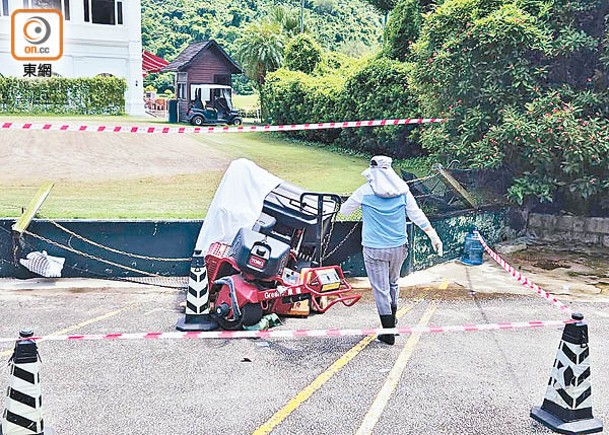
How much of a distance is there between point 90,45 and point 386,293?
6.15 meters

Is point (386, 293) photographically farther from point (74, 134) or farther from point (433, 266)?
point (74, 134)

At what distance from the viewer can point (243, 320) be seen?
7.21 meters

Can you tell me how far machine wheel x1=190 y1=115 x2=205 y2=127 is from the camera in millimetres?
11378

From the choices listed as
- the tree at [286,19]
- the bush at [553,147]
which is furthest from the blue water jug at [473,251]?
the tree at [286,19]

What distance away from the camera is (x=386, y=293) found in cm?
691

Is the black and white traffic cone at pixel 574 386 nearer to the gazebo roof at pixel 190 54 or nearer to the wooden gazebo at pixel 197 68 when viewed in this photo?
the wooden gazebo at pixel 197 68

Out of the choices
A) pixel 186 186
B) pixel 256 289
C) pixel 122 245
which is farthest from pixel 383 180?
pixel 186 186

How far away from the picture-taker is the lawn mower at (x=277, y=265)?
7195mm

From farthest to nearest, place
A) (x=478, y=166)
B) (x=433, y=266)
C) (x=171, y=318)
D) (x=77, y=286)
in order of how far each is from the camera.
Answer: (x=478, y=166), (x=433, y=266), (x=77, y=286), (x=171, y=318)

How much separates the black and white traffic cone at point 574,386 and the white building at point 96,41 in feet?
25.3

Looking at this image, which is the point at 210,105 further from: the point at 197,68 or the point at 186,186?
the point at 186,186

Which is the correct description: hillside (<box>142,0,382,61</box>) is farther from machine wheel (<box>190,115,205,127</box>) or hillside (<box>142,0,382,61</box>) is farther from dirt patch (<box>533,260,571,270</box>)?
dirt patch (<box>533,260,571,270</box>)

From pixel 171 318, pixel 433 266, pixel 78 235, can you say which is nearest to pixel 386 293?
pixel 171 318

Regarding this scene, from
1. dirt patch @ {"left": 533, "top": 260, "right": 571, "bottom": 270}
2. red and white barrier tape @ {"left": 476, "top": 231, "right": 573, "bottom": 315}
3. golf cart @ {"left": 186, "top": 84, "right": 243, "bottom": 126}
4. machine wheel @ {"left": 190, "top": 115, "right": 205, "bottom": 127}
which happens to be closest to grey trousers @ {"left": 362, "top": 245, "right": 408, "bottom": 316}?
red and white barrier tape @ {"left": 476, "top": 231, "right": 573, "bottom": 315}
